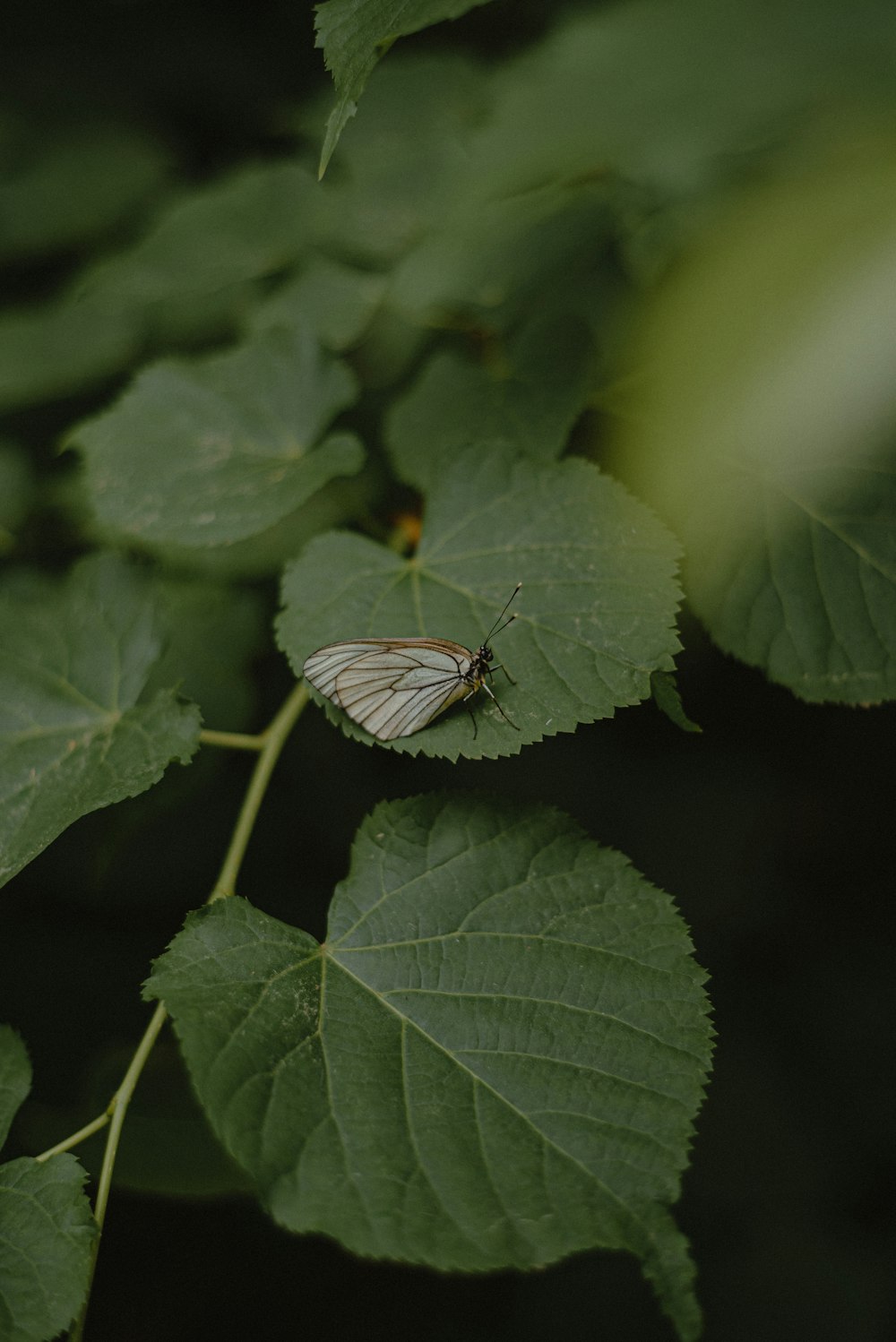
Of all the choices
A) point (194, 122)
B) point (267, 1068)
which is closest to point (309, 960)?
point (267, 1068)

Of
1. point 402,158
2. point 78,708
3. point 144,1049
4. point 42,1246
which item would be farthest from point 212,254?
point 42,1246

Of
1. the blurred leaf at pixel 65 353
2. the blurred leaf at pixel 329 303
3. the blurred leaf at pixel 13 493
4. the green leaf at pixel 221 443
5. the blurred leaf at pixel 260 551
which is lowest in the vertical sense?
the blurred leaf at pixel 13 493

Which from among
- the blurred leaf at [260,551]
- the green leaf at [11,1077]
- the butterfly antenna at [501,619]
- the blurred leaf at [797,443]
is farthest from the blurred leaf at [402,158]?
the green leaf at [11,1077]

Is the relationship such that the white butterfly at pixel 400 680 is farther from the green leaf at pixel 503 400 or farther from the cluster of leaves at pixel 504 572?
the green leaf at pixel 503 400

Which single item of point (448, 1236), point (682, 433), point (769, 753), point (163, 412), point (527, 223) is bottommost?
point (769, 753)

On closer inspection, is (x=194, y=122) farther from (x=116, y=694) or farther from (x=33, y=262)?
(x=116, y=694)

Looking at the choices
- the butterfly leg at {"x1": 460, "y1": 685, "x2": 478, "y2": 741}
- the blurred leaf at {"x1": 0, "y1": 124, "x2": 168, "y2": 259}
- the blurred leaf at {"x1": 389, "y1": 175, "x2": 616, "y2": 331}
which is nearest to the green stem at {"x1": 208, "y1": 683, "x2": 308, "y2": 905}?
the butterfly leg at {"x1": 460, "y1": 685, "x2": 478, "y2": 741}
